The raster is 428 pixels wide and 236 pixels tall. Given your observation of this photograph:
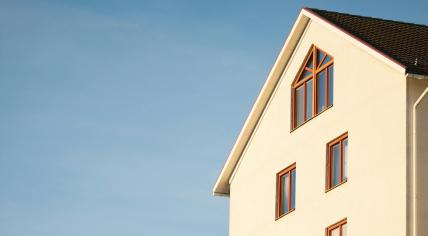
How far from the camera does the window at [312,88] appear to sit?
49.6m

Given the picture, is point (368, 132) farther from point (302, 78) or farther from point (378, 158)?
point (302, 78)

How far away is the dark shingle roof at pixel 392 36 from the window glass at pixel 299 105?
281 centimetres

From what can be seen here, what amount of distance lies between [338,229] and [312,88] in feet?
18.9

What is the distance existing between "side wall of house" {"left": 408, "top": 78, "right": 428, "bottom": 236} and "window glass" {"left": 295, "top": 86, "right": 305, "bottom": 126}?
7054 millimetres

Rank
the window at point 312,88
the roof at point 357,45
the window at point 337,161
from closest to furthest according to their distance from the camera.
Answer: the roof at point 357,45
the window at point 337,161
the window at point 312,88

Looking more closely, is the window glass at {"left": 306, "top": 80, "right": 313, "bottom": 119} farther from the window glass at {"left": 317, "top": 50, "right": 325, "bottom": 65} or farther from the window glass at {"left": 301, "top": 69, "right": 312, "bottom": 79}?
the window glass at {"left": 317, "top": 50, "right": 325, "bottom": 65}

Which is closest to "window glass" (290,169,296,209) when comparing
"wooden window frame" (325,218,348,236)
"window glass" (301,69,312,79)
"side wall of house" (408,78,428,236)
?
"wooden window frame" (325,218,348,236)

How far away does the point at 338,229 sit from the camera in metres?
47.2

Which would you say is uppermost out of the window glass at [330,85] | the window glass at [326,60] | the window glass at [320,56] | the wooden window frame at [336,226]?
the window glass at [320,56]

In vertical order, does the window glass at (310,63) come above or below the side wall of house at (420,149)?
above

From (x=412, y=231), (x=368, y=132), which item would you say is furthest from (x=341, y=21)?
(x=412, y=231)

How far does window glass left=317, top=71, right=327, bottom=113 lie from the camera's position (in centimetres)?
4972

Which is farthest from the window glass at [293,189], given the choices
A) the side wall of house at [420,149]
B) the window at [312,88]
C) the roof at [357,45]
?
the side wall of house at [420,149]

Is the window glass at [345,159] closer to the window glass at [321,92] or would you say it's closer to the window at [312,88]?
the window at [312,88]
